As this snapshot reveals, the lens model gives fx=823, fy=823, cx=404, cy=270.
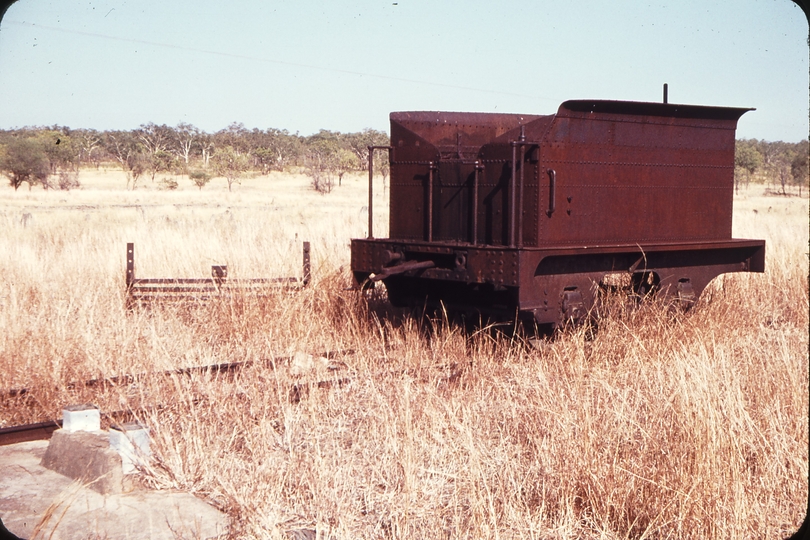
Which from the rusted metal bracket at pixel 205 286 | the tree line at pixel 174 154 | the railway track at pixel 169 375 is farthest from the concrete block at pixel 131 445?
the tree line at pixel 174 154

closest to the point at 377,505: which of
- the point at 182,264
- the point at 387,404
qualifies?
the point at 387,404

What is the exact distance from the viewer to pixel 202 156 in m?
73.6

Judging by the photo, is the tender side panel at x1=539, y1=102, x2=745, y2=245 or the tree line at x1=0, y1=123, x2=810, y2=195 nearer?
the tender side panel at x1=539, y1=102, x2=745, y2=245

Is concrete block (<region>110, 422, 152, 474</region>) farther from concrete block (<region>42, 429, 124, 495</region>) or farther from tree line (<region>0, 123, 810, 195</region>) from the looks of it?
tree line (<region>0, 123, 810, 195</region>)

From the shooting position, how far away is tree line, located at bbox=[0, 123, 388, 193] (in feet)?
143

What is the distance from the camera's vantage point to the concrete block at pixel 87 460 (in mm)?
4582

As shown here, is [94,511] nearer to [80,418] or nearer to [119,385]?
[80,418]

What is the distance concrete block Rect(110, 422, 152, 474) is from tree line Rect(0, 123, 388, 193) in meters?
41.2

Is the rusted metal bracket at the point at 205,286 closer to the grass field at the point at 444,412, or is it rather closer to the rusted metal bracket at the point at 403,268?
the grass field at the point at 444,412

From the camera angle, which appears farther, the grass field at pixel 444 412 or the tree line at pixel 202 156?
the tree line at pixel 202 156

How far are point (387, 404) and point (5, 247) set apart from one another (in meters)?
10.6

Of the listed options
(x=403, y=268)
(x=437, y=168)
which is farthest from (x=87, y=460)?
(x=437, y=168)

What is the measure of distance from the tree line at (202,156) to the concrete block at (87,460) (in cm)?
3589

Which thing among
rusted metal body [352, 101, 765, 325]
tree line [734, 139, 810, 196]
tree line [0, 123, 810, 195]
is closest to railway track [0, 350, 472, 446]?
rusted metal body [352, 101, 765, 325]
